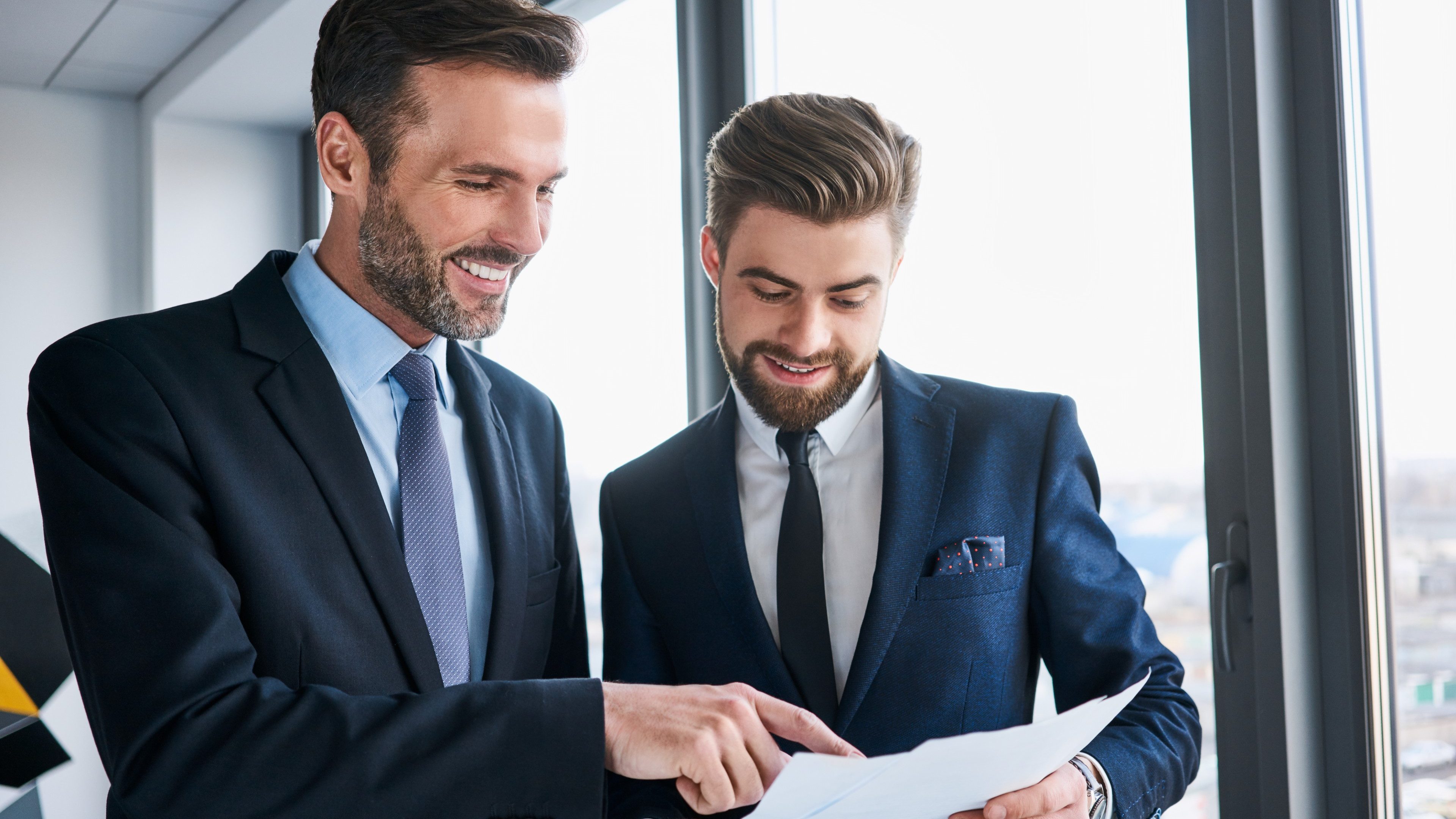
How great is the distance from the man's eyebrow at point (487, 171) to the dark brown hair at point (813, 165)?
29cm

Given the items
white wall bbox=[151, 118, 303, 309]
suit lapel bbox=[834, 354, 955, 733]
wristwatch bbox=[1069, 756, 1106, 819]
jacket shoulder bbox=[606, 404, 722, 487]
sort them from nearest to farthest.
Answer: wristwatch bbox=[1069, 756, 1106, 819] → suit lapel bbox=[834, 354, 955, 733] → jacket shoulder bbox=[606, 404, 722, 487] → white wall bbox=[151, 118, 303, 309]

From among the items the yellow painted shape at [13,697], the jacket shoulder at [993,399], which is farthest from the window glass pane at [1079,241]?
the yellow painted shape at [13,697]

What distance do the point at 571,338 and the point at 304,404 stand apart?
2.15 meters

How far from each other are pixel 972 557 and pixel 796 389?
31 centimetres

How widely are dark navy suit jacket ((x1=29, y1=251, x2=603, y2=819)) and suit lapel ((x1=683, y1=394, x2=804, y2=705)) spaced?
0.25 meters

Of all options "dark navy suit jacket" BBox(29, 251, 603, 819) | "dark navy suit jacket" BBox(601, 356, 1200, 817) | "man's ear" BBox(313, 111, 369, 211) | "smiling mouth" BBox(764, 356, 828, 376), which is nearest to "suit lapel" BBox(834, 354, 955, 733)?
"dark navy suit jacket" BBox(601, 356, 1200, 817)

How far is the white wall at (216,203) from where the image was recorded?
4684mm

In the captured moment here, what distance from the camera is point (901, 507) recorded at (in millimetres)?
1344

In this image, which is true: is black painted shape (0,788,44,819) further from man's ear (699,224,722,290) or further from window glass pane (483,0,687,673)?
man's ear (699,224,722,290)

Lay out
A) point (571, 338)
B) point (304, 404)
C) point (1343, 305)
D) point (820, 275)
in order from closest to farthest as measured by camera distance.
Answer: point (304, 404)
point (820, 275)
point (1343, 305)
point (571, 338)

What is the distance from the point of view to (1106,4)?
6.17ft

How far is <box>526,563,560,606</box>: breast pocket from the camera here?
144 cm

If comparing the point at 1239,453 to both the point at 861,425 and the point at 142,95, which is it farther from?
the point at 142,95

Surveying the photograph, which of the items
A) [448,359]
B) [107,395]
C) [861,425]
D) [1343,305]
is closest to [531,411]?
[448,359]
